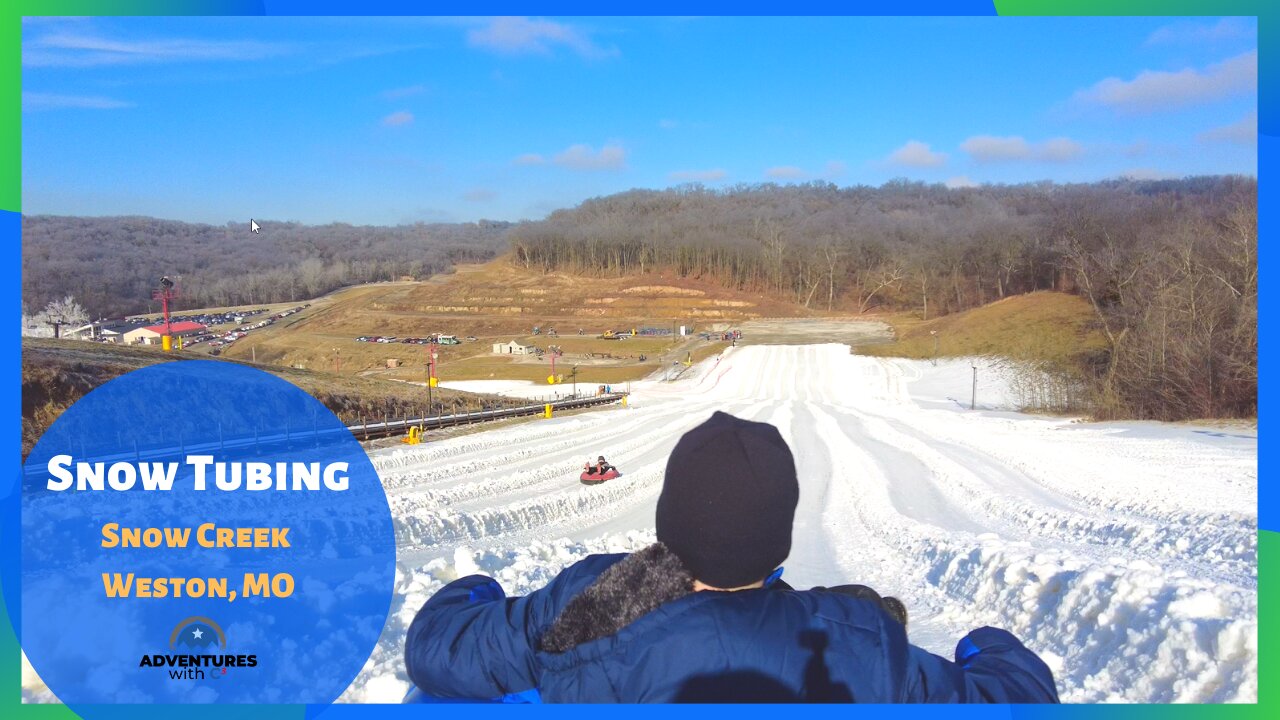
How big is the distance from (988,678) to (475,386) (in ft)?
43.7

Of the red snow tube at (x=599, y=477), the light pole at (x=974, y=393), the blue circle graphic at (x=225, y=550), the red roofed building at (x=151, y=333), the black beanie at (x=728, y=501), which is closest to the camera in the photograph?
the black beanie at (x=728, y=501)

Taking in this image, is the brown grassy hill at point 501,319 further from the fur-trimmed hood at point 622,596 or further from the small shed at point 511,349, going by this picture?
the fur-trimmed hood at point 622,596

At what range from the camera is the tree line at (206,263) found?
869 cm

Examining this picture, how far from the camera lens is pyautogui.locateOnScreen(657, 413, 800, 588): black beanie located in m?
1.04

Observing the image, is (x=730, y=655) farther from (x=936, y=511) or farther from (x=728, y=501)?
(x=936, y=511)

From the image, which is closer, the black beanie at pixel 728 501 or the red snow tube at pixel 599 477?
the black beanie at pixel 728 501

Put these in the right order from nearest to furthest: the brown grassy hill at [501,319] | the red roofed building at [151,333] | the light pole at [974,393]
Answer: the red roofed building at [151,333]
the light pole at [974,393]
the brown grassy hill at [501,319]

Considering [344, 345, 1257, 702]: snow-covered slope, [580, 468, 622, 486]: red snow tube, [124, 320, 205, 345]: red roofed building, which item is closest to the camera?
[344, 345, 1257, 702]: snow-covered slope

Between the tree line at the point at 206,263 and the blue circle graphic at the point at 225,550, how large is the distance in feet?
8.45

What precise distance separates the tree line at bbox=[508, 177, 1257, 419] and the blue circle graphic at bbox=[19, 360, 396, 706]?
594 cm

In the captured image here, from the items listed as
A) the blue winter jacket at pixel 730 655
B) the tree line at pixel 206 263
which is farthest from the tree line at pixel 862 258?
the blue winter jacket at pixel 730 655

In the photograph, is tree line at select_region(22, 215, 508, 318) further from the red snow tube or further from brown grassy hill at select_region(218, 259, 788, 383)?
the red snow tube

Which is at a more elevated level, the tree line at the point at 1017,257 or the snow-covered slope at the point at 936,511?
the tree line at the point at 1017,257

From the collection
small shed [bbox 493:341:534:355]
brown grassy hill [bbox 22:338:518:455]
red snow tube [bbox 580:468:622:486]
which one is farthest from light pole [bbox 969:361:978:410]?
small shed [bbox 493:341:534:355]
